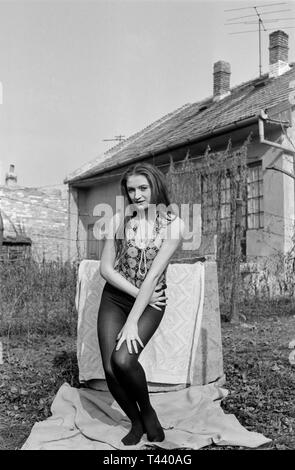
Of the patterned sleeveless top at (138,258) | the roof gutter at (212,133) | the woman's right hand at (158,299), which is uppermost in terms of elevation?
the roof gutter at (212,133)

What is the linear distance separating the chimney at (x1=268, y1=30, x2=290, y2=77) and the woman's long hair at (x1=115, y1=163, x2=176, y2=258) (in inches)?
427

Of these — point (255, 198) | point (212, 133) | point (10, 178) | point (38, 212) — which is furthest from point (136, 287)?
point (10, 178)

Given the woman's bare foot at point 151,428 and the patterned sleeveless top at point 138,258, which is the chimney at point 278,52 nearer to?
the patterned sleeveless top at point 138,258

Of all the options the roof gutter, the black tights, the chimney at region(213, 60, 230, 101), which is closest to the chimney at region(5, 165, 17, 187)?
the roof gutter

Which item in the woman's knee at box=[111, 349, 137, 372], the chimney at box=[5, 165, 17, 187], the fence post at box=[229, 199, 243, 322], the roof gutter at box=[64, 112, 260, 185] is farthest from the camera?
the chimney at box=[5, 165, 17, 187]

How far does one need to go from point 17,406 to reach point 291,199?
7430 mm

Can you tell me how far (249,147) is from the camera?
1095 centimetres

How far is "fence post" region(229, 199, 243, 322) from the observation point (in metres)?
6.91

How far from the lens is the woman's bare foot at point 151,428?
3043 mm

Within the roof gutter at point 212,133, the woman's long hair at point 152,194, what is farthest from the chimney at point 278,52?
the woman's long hair at point 152,194

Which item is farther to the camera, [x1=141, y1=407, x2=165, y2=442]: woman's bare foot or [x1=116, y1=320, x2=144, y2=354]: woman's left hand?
[x1=141, y1=407, x2=165, y2=442]: woman's bare foot

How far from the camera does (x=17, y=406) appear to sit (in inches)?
160

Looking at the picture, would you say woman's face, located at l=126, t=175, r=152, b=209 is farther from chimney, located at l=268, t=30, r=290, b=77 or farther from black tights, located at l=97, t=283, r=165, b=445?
chimney, located at l=268, t=30, r=290, b=77
